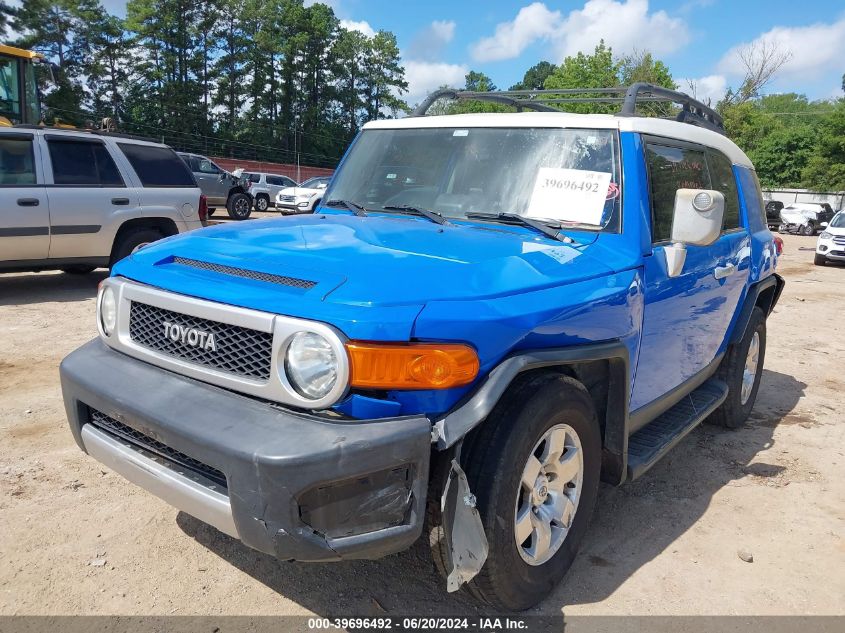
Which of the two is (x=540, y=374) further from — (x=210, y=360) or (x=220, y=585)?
(x=220, y=585)

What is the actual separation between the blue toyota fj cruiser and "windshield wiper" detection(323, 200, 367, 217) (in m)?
0.04

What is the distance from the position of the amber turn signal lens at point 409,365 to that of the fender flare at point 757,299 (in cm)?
308

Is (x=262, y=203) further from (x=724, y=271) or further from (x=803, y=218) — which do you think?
(x=803, y=218)

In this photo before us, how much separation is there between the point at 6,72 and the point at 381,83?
55771mm

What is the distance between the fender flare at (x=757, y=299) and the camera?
4.48 meters

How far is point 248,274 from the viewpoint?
92.1 inches

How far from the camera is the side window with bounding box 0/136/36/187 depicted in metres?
7.48

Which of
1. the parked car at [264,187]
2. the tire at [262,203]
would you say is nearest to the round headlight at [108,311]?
the parked car at [264,187]

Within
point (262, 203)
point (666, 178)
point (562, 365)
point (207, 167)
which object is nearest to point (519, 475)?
point (562, 365)

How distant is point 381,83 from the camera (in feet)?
207

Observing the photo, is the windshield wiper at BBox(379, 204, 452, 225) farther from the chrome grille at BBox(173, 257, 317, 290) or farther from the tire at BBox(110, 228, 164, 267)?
the tire at BBox(110, 228, 164, 267)

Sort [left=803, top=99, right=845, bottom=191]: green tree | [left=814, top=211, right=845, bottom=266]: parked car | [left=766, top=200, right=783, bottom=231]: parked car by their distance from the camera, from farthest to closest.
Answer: [left=803, top=99, right=845, bottom=191]: green tree
[left=766, top=200, right=783, bottom=231]: parked car
[left=814, top=211, right=845, bottom=266]: parked car

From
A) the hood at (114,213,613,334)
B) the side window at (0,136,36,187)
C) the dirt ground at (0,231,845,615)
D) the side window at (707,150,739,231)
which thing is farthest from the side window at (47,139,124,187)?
the side window at (707,150,739,231)

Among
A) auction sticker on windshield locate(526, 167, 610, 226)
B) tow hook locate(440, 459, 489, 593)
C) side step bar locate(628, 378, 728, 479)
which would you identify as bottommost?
side step bar locate(628, 378, 728, 479)
